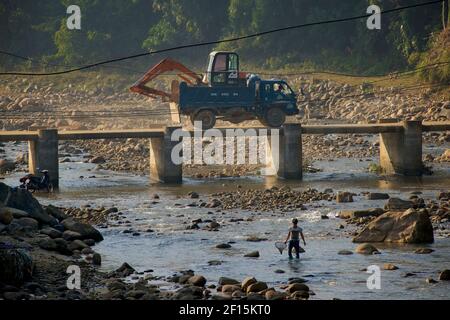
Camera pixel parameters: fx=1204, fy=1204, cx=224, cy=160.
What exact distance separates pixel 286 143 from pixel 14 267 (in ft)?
82.7

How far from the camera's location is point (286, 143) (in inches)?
2119

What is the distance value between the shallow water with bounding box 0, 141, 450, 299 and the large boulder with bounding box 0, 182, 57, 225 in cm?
215

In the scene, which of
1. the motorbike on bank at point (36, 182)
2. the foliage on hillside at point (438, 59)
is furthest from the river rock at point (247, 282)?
the foliage on hillside at point (438, 59)

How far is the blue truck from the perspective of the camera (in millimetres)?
54344

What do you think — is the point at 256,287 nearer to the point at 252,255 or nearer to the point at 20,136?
the point at 252,255

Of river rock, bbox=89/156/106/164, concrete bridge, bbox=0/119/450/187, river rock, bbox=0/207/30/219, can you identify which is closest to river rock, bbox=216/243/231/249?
river rock, bbox=0/207/30/219

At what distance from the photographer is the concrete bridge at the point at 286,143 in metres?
52.2

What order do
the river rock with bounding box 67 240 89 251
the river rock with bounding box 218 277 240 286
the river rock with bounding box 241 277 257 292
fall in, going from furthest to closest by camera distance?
the river rock with bounding box 67 240 89 251 → the river rock with bounding box 218 277 240 286 → the river rock with bounding box 241 277 257 292

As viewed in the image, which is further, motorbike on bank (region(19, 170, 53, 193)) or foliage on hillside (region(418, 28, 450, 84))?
foliage on hillside (region(418, 28, 450, 84))

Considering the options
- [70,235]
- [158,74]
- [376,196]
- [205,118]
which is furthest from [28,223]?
[158,74]

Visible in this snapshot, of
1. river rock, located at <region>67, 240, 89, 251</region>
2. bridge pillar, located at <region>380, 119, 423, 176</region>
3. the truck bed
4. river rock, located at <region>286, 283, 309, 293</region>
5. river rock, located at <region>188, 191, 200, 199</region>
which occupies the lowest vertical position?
river rock, located at <region>286, 283, 309, 293</region>

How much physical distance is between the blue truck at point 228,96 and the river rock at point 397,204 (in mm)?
13211

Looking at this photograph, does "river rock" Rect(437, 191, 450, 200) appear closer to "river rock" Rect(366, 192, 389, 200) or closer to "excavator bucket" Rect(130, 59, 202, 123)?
"river rock" Rect(366, 192, 389, 200)
